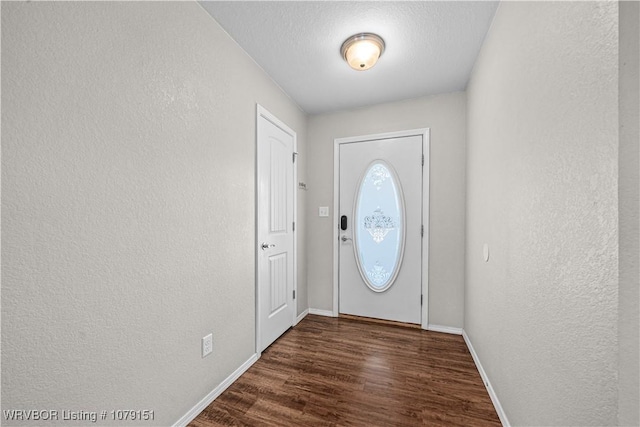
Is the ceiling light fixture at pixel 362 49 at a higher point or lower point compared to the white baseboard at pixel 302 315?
higher

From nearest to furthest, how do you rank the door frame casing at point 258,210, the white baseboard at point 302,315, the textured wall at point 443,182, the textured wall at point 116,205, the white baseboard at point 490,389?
the textured wall at point 116,205
the white baseboard at point 490,389
the door frame casing at point 258,210
the textured wall at point 443,182
the white baseboard at point 302,315

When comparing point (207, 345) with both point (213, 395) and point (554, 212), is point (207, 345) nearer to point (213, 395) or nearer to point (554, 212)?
point (213, 395)

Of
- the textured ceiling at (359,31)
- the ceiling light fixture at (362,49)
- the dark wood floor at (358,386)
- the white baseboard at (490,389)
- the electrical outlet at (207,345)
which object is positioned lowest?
the dark wood floor at (358,386)

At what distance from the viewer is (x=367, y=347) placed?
91.0 inches

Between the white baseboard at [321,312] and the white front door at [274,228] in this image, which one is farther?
the white baseboard at [321,312]

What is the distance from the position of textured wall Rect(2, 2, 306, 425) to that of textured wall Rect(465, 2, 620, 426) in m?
1.70

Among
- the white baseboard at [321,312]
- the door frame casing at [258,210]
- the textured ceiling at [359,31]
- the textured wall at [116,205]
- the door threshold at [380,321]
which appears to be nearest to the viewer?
the textured wall at [116,205]

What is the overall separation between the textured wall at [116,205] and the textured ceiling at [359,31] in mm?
298

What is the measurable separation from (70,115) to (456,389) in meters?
2.54

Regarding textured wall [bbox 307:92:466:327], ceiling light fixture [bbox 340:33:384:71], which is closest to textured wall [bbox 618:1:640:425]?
ceiling light fixture [bbox 340:33:384:71]

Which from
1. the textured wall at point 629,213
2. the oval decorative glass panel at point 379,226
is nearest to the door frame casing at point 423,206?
the oval decorative glass panel at point 379,226

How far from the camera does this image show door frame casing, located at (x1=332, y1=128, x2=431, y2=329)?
8.83 ft

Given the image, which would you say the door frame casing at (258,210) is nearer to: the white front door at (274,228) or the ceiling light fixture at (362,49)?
the white front door at (274,228)

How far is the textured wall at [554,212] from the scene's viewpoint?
0.70 meters
